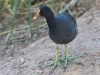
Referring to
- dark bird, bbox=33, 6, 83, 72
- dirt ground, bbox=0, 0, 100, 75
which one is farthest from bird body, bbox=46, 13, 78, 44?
dirt ground, bbox=0, 0, 100, 75

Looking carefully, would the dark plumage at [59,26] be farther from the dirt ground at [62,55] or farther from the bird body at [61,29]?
the dirt ground at [62,55]

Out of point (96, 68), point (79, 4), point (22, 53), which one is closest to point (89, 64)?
point (96, 68)

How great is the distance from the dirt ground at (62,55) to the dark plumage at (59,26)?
0.37 meters

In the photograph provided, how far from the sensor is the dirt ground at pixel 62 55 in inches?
114

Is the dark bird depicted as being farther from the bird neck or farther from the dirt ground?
the dirt ground

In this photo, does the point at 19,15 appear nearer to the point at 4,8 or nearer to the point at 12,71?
the point at 4,8

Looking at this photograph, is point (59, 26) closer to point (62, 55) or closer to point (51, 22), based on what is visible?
point (51, 22)

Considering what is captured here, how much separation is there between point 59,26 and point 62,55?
25.8 inches

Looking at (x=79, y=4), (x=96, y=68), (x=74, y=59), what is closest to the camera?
(x=96, y=68)

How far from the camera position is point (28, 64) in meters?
3.15

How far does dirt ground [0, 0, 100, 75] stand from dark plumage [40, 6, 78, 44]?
1.20 ft

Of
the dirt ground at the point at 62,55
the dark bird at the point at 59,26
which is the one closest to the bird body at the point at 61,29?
the dark bird at the point at 59,26

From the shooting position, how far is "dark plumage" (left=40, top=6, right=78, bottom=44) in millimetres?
2575

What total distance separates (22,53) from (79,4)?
1541mm
